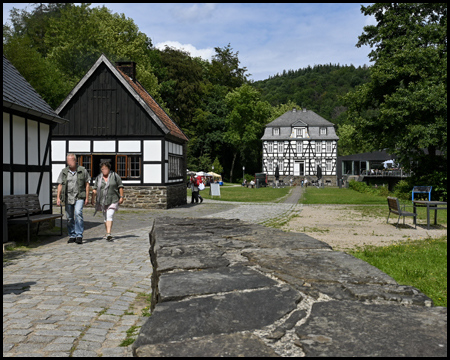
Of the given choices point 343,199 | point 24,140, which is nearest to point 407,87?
point 343,199

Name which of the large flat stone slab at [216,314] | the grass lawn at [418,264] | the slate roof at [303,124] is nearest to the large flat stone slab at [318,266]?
the large flat stone slab at [216,314]

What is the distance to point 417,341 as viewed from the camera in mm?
1656

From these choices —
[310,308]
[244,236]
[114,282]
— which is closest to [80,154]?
[114,282]

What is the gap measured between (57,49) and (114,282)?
126 feet

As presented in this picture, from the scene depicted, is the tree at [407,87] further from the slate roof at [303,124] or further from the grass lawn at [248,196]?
the slate roof at [303,124]

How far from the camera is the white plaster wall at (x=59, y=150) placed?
21.5 metres

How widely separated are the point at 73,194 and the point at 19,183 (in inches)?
88.3

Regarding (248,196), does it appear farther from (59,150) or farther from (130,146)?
(59,150)

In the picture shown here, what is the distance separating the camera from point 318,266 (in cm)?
302

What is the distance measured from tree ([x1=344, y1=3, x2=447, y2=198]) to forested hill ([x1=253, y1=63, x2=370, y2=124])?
236ft

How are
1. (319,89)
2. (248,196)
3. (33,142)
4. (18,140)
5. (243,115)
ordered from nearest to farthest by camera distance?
(18,140) → (33,142) → (248,196) → (243,115) → (319,89)

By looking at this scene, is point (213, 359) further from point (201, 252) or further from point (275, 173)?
point (275, 173)

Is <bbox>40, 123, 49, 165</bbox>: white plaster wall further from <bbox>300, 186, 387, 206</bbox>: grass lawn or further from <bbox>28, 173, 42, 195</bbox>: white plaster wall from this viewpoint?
<bbox>300, 186, 387, 206</bbox>: grass lawn

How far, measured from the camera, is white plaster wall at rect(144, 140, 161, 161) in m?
21.0
